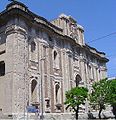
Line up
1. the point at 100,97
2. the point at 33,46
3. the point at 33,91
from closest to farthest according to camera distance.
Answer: the point at 33,91 → the point at 33,46 → the point at 100,97

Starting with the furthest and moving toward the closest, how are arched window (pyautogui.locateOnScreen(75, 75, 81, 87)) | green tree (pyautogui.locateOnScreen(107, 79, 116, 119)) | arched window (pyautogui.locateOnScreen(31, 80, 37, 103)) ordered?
arched window (pyautogui.locateOnScreen(75, 75, 81, 87)), green tree (pyautogui.locateOnScreen(107, 79, 116, 119)), arched window (pyautogui.locateOnScreen(31, 80, 37, 103))

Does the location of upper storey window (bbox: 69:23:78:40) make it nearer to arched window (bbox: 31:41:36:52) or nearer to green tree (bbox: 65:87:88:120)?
arched window (bbox: 31:41:36:52)

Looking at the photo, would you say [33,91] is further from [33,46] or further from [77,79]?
[77,79]

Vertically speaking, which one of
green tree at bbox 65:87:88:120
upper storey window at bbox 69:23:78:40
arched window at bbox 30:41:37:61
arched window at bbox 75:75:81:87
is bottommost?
green tree at bbox 65:87:88:120

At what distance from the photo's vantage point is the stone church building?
100 feet

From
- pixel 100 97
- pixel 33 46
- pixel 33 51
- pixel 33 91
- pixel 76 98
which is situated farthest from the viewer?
pixel 100 97

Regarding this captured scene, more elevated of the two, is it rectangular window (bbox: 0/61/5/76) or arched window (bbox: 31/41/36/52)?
arched window (bbox: 31/41/36/52)

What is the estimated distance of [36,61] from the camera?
113ft

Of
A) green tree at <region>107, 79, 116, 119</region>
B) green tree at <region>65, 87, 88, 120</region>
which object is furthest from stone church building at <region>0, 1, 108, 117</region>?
green tree at <region>107, 79, 116, 119</region>

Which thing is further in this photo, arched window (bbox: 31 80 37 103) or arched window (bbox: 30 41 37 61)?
arched window (bbox: 30 41 37 61)

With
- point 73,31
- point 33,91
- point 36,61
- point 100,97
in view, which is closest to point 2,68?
point 36,61

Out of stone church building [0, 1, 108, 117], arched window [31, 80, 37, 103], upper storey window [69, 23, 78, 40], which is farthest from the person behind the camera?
upper storey window [69, 23, 78, 40]

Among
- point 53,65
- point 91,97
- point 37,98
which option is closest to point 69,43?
point 53,65

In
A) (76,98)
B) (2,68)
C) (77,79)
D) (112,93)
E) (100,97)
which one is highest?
(2,68)
